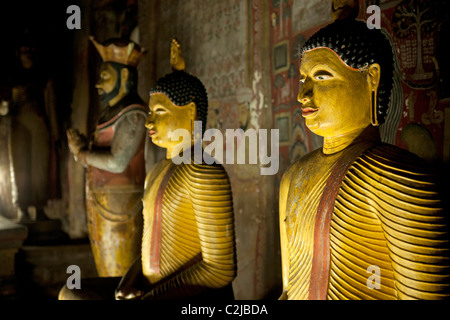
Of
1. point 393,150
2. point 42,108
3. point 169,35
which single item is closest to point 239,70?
point 169,35

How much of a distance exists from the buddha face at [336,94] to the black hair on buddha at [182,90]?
914 mm

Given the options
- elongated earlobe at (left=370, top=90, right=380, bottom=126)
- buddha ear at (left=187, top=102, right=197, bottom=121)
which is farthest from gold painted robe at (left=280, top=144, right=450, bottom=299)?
buddha ear at (left=187, top=102, right=197, bottom=121)

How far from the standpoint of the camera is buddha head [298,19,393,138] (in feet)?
5.07

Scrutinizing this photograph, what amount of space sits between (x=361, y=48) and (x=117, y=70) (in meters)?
2.26

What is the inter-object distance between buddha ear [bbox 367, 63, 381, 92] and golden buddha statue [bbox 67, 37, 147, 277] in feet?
6.79

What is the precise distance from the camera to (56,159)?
18.8ft

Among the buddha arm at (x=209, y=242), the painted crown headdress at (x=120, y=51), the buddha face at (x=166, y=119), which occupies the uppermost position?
the painted crown headdress at (x=120, y=51)

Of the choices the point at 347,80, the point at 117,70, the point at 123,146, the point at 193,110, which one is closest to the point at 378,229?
the point at 347,80

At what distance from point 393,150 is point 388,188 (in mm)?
179

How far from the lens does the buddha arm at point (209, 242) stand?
6.89 feet

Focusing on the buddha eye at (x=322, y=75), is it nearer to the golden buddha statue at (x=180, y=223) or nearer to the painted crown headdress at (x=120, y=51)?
the golden buddha statue at (x=180, y=223)

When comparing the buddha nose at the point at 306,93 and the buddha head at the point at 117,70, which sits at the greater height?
the buddha head at the point at 117,70

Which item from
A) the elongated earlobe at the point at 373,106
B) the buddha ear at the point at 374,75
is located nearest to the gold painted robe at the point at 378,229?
the elongated earlobe at the point at 373,106

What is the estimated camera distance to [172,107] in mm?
2381
